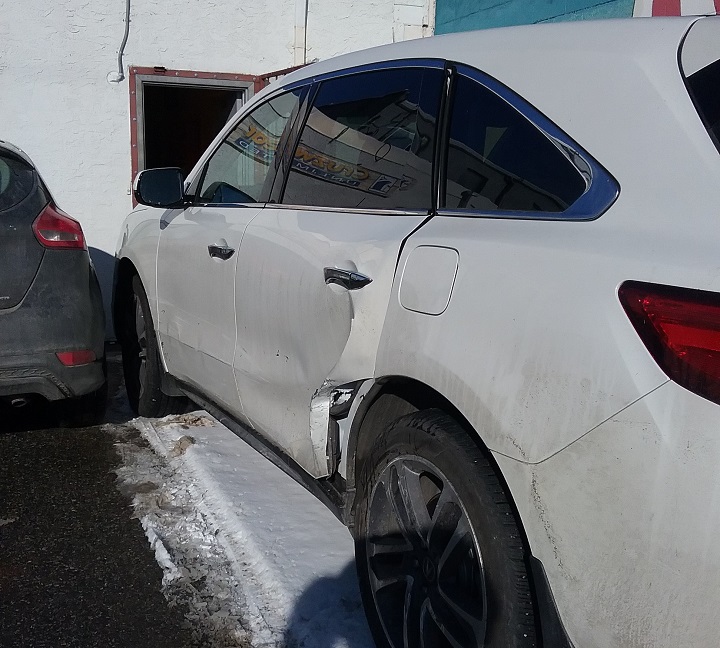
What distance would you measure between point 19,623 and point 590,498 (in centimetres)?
210

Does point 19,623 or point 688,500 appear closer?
point 688,500

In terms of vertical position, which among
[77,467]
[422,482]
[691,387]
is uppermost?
[691,387]

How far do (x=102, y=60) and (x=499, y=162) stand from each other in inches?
215

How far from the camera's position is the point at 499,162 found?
77.8 inches

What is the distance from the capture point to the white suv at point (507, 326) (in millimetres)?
1394

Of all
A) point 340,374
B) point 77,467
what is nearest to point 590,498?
point 340,374

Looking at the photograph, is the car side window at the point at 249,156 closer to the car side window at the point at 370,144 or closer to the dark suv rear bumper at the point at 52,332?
the car side window at the point at 370,144

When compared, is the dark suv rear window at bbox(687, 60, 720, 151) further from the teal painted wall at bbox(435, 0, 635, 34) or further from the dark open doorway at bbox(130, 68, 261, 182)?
the dark open doorway at bbox(130, 68, 261, 182)

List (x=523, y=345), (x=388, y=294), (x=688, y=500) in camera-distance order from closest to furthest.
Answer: (x=688, y=500) → (x=523, y=345) → (x=388, y=294)

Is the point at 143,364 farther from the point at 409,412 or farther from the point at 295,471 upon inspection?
the point at 409,412

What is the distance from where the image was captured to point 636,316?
4.65 ft

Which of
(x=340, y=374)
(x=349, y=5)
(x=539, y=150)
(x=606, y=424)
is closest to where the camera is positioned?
(x=606, y=424)

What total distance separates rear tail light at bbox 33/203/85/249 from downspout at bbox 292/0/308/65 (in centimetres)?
370

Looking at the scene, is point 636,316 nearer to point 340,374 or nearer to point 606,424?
point 606,424
